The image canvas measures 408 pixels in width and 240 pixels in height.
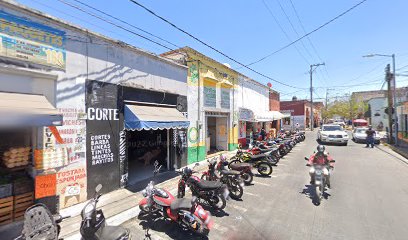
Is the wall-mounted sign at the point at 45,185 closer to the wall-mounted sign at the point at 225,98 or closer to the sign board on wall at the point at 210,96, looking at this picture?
the sign board on wall at the point at 210,96

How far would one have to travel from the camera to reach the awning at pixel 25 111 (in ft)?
14.7

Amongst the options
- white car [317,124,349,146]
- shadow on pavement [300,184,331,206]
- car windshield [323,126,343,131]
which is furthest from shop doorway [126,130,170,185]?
car windshield [323,126,343,131]

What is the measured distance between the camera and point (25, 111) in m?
4.75

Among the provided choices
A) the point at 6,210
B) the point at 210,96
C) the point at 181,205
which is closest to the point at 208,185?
the point at 181,205

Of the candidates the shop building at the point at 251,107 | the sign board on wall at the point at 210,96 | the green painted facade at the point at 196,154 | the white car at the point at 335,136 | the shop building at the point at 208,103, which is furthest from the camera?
the white car at the point at 335,136

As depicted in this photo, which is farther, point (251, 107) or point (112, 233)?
point (251, 107)

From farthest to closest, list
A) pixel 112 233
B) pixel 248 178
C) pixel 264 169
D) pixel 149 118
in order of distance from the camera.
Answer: pixel 264 169 → pixel 248 178 → pixel 149 118 → pixel 112 233

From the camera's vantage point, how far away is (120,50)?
788 cm

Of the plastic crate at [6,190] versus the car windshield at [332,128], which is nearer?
the plastic crate at [6,190]

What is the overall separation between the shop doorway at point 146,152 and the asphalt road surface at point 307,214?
7.16 feet

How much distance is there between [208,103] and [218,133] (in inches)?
138

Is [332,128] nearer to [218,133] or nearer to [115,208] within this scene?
[218,133]

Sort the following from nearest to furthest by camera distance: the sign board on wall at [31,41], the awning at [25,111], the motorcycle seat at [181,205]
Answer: the awning at [25,111]
the motorcycle seat at [181,205]
the sign board on wall at [31,41]

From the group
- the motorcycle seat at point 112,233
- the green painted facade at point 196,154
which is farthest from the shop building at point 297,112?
the motorcycle seat at point 112,233
